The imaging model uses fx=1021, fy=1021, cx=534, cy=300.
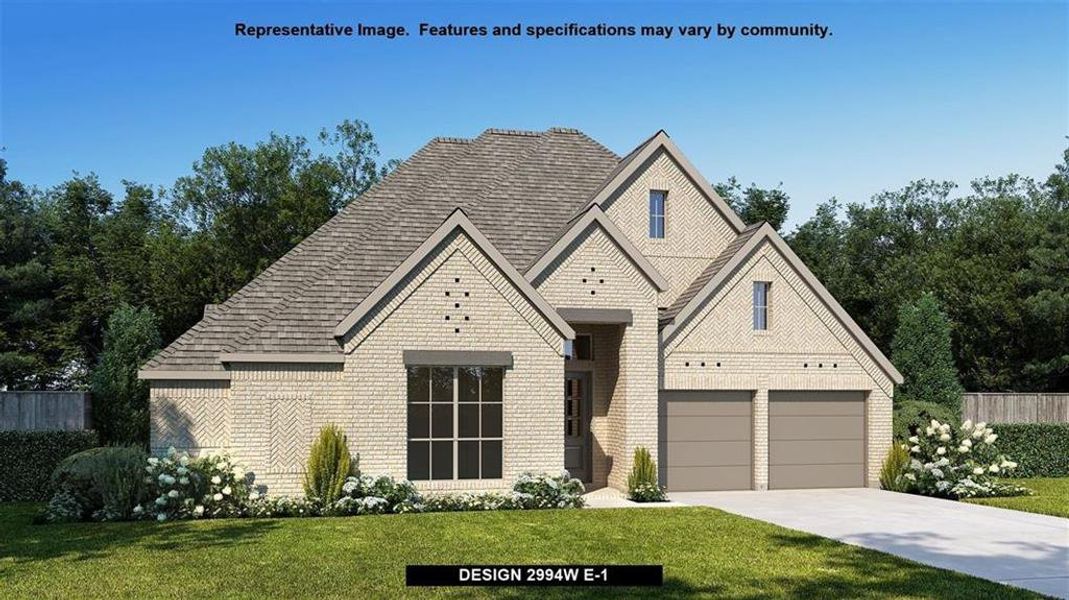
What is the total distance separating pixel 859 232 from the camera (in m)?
60.3

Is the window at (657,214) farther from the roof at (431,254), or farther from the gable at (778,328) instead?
the roof at (431,254)

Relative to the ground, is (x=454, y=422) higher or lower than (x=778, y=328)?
lower

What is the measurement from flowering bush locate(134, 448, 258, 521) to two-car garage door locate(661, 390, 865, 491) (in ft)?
31.6

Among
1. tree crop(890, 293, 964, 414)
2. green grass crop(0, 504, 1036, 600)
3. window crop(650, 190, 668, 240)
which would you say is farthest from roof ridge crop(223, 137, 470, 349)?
tree crop(890, 293, 964, 414)

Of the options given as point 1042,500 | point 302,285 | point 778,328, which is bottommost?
point 1042,500

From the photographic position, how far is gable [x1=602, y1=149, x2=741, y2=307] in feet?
80.1

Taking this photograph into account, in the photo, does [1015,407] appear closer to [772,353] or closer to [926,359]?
[926,359]

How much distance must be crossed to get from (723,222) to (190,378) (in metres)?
12.9

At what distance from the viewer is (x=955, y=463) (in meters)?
24.0

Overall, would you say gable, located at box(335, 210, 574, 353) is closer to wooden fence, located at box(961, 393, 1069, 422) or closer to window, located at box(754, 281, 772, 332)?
window, located at box(754, 281, 772, 332)

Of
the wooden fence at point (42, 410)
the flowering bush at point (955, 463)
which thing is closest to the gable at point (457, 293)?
the flowering bush at point (955, 463)

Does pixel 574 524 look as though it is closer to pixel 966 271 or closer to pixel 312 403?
pixel 312 403

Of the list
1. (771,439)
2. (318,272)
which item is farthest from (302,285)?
(771,439)

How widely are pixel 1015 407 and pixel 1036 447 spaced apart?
323 cm
